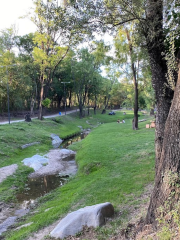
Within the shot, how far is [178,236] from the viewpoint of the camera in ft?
11.0

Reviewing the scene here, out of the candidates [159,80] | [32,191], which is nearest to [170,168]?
[159,80]

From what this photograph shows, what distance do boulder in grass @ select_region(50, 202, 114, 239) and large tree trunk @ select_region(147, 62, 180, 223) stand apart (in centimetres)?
166

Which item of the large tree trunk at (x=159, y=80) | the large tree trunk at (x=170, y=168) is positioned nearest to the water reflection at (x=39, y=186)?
the large tree trunk at (x=159, y=80)

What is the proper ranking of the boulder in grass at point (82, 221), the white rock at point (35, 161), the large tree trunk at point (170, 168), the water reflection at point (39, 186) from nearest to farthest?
1. the large tree trunk at point (170, 168)
2. the boulder in grass at point (82, 221)
3. the water reflection at point (39, 186)
4. the white rock at point (35, 161)

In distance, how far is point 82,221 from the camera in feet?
18.5

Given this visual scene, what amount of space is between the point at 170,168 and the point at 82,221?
115 inches

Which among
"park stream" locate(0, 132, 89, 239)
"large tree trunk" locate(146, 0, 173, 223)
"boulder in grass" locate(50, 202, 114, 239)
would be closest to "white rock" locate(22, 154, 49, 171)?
"park stream" locate(0, 132, 89, 239)

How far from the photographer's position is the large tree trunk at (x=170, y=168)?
396 cm

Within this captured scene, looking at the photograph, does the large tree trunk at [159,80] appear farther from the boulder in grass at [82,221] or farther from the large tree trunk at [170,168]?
the boulder in grass at [82,221]

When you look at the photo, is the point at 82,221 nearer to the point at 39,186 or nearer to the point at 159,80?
the point at 159,80

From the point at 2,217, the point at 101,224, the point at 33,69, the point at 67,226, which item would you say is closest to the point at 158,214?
the point at 101,224

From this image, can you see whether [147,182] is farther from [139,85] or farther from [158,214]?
[139,85]

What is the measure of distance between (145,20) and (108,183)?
21.5ft

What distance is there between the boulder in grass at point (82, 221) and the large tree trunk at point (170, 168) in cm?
166
